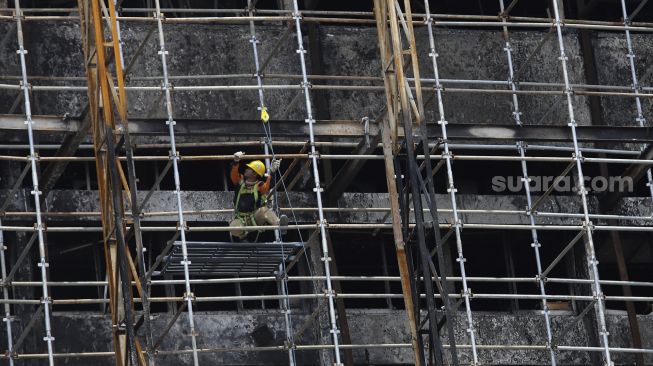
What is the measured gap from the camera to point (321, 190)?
86.8ft

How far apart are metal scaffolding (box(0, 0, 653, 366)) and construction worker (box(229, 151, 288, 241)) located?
0.21m

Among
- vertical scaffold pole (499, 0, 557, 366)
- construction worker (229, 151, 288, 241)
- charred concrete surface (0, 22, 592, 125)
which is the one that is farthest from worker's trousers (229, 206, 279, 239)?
vertical scaffold pole (499, 0, 557, 366)

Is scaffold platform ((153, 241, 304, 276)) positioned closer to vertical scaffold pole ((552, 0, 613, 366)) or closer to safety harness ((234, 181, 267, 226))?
safety harness ((234, 181, 267, 226))

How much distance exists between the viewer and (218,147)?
28219mm

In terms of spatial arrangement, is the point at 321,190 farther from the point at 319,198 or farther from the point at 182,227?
the point at 182,227

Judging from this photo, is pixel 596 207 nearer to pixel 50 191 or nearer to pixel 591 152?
pixel 591 152

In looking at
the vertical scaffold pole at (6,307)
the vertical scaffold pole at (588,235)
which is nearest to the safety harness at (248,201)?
the vertical scaffold pole at (6,307)

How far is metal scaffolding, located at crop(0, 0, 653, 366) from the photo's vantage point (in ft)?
81.6

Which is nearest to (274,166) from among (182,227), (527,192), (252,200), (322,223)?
(252,200)

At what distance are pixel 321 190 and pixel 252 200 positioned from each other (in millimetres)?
973

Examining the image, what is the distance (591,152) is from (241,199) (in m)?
5.97

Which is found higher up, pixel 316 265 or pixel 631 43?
pixel 631 43

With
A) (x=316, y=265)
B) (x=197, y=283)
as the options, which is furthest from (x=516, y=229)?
(x=197, y=283)

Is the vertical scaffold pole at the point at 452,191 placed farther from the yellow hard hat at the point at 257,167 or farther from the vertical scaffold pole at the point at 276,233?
the yellow hard hat at the point at 257,167
